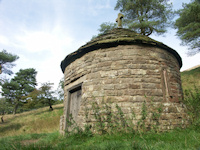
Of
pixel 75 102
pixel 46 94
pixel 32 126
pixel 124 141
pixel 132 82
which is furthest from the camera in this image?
pixel 46 94

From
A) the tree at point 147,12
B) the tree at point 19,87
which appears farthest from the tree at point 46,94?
the tree at point 147,12

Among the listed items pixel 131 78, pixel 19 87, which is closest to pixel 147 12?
pixel 131 78

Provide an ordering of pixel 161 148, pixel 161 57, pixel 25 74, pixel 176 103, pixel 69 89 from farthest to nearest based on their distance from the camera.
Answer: pixel 25 74, pixel 69 89, pixel 161 57, pixel 176 103, pixel 161 148

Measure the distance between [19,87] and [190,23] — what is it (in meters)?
29.7

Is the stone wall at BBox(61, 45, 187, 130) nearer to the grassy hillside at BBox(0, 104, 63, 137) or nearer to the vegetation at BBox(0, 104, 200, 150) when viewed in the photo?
the vegetation at BBox(0, 104, 200, 150)

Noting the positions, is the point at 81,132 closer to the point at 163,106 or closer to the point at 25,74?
the point at 163,106

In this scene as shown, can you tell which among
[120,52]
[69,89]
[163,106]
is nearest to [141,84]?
[163,106]

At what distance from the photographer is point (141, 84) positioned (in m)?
4.11

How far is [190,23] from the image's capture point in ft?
46.6

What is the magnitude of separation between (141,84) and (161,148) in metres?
2.15

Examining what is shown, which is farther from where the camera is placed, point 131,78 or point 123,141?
point 131,78

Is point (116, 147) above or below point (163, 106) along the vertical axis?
below

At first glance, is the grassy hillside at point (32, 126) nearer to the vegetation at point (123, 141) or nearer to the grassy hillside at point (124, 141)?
the grassy hillside at point (124, 141)

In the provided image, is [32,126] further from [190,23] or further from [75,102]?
[190,23]
